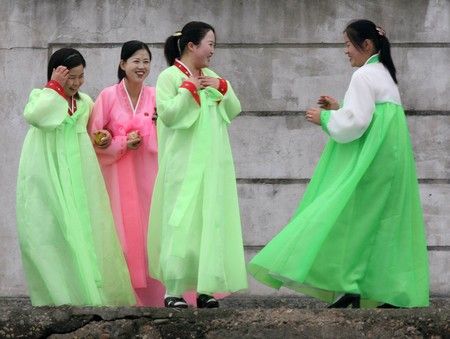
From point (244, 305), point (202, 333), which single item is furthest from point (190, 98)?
point (244, 305)

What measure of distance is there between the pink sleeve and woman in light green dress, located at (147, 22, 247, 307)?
0.37 meters

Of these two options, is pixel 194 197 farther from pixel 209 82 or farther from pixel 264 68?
pixel 264 68

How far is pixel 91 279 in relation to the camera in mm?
11133

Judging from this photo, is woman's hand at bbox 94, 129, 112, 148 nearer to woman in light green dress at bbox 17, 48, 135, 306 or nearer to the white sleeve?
woman in light green dress at bbox 17, 48, 135, 306

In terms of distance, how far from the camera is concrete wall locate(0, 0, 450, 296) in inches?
527

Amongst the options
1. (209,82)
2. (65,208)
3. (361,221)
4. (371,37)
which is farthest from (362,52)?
(65,208)

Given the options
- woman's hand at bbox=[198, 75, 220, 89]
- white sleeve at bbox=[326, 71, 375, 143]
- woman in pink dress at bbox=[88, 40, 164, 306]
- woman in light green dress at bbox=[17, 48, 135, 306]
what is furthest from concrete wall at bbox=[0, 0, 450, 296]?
white sleeve at bbox=[326, 71, 375, 143]

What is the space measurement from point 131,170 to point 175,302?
3.57 feet

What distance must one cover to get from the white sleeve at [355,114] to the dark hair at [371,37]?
8.8 inches

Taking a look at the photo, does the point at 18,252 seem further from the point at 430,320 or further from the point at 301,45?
the point at 430,320

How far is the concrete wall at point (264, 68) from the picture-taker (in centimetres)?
1339

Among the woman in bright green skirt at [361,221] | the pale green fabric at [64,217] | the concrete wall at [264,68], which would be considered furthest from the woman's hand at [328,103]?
the concrete wall at [264,68]

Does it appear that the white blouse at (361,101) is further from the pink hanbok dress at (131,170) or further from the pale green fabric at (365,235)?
the pink hanbok dress at (131,170)

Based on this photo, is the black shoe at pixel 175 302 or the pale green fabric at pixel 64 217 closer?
the black shoe at pixel 175 302
